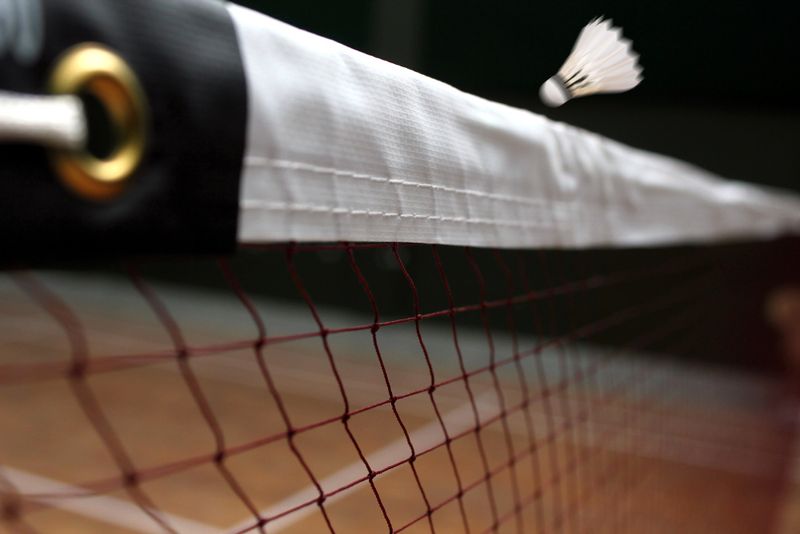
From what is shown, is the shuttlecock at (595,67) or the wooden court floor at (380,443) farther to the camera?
the wooden court floor at (380,443)

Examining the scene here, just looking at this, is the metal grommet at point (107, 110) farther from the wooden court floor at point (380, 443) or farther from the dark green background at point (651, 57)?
the wooden court floor at point (380, 443)

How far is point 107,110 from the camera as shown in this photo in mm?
319

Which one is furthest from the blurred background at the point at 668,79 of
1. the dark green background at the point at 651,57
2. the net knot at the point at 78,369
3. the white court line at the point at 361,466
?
the white court line at the point at 361,466

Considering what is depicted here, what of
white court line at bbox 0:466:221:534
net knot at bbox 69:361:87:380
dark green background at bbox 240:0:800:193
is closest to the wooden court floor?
white court line at bbox 0:466:221:534

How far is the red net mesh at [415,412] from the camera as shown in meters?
2.10

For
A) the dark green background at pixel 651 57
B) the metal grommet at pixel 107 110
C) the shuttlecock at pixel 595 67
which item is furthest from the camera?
the dark green background at pixel 651 57

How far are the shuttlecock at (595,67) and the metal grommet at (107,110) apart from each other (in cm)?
35

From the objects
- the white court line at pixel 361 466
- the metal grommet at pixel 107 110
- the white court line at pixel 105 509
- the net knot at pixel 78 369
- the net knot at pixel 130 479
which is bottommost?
the net knot at pixel 130 479

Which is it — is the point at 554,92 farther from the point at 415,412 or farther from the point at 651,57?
the point at 415,412

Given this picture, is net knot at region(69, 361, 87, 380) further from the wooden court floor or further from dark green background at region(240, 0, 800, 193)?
the wooden court floor

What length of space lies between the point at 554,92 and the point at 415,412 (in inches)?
109

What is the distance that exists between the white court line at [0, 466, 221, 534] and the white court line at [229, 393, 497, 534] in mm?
140

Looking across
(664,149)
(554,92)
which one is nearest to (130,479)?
(554,92)

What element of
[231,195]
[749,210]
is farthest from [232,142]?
[749,210]
